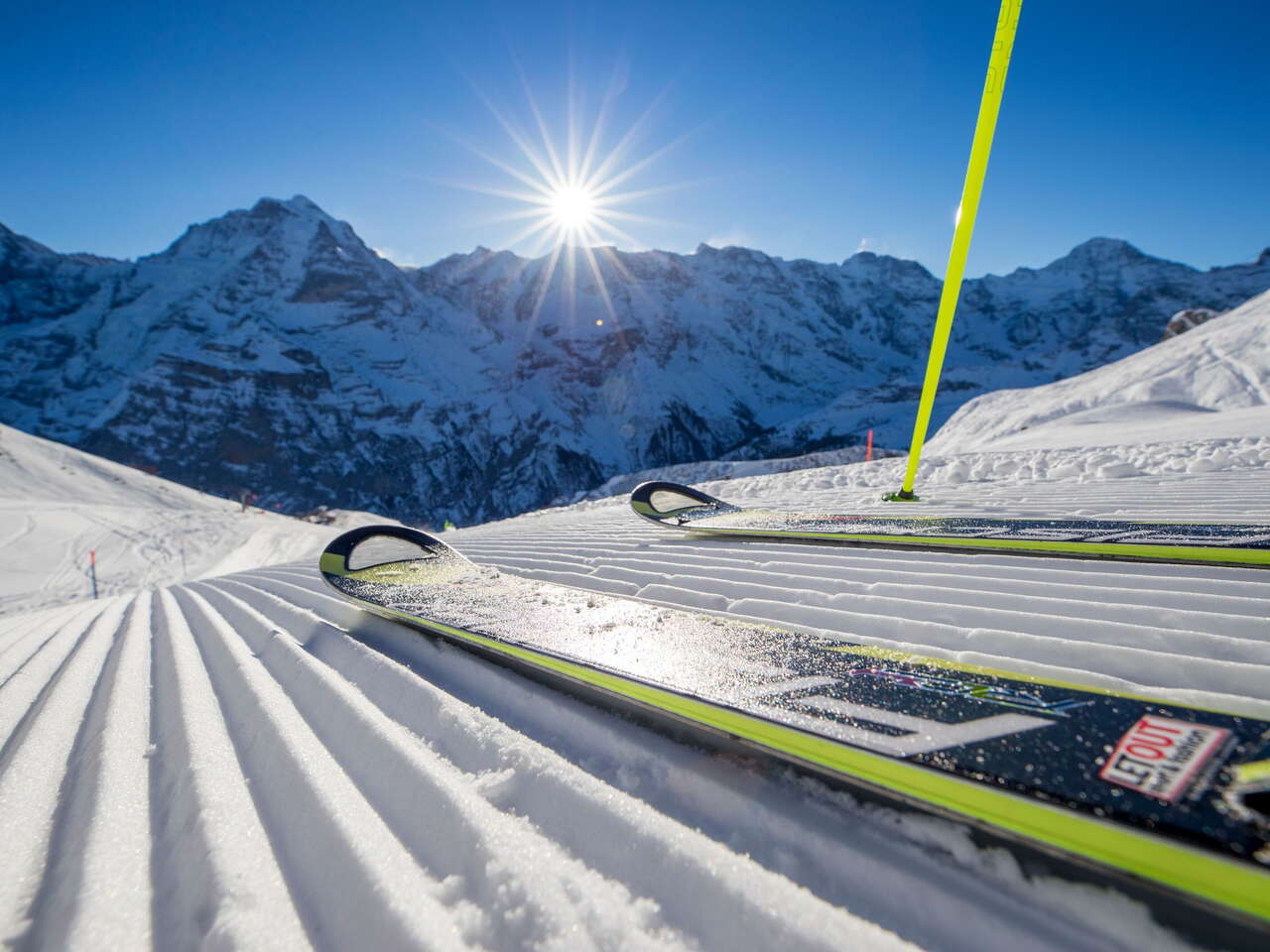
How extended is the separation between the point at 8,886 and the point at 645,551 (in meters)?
3.65

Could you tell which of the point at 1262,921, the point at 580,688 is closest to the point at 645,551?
the point at 580,688

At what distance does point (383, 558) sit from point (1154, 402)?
1955 centimetres

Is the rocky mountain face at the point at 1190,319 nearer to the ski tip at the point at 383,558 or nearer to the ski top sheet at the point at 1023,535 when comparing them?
the ski top sheet at the point at 1023,535

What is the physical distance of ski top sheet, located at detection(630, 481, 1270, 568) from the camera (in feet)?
8.61

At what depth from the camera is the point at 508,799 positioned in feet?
4.41

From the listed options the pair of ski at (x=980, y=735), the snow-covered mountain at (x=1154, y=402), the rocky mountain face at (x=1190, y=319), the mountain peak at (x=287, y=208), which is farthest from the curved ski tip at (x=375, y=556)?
the mountain peak at (x=287, y=208)

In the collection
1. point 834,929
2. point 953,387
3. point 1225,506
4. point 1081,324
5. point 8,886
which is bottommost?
point 8,886

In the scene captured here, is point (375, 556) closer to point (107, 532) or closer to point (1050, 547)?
point (1050, 547)

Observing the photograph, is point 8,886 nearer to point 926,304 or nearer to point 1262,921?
point 1262,921

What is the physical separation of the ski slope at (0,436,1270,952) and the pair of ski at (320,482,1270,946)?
9cm

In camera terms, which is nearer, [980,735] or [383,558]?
[980,735]

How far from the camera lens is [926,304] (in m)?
137

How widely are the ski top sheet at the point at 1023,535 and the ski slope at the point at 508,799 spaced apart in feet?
0.43

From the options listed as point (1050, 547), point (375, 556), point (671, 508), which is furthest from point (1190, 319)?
point (375, 556)
